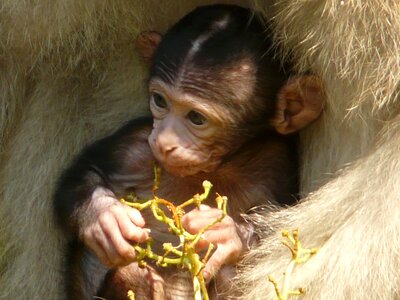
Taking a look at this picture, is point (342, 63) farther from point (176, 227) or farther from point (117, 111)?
point (117, 111)

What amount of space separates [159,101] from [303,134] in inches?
19.1

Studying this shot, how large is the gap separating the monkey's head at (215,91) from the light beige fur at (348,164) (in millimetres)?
107

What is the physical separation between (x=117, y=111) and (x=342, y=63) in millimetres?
1067

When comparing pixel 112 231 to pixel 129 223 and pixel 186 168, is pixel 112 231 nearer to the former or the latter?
pixel 129 223

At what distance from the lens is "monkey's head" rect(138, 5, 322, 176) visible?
3.87 m

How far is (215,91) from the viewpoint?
388 cm

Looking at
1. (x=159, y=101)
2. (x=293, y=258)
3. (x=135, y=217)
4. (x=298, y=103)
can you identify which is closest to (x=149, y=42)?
(x=159, y=101)

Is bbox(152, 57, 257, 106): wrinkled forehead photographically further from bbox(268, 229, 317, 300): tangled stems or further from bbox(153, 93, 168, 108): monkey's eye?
bbox(268, 229, 317, 300): tangled stems

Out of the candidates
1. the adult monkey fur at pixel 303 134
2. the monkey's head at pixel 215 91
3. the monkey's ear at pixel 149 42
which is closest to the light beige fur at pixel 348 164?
the adult monkey fur at pixel 303 134

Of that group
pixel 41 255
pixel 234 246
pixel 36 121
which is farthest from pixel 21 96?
pixel 234 246

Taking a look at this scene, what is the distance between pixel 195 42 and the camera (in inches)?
153

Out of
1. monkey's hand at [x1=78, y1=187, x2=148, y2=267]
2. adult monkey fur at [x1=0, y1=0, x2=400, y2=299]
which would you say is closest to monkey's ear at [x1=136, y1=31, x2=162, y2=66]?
adult monkey fur at [x1=0, y1=0, x2=400, y2=299]

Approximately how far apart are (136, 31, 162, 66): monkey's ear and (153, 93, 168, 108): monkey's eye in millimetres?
219

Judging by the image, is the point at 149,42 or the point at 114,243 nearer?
the point at 114,243
